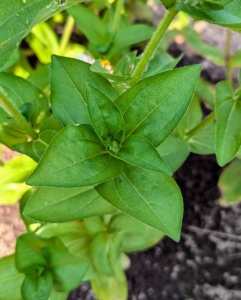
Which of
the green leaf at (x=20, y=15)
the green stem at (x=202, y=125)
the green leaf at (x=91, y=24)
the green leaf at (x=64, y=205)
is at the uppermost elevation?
the green leaf at (x=20, y=15)

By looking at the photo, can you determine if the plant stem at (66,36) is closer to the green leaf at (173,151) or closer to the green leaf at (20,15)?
the green leaf at (173,151)

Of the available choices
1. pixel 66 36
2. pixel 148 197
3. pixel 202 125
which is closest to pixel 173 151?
pixel 202 125

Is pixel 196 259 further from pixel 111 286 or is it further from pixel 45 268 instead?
pixel 45 268

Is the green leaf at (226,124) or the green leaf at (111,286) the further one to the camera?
the green leaf at (111,286)

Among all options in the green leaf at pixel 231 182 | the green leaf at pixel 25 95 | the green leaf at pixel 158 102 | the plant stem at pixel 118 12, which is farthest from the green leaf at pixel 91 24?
the green leaf at pixel 231 182

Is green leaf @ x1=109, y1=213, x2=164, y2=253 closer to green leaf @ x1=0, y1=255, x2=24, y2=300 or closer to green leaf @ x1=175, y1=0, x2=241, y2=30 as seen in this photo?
green leaf @ x1=0, y1=255, x2=24, y2=300

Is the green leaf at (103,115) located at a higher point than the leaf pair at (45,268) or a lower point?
higher

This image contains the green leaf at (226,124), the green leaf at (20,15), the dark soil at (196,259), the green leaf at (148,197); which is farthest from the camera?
the dark soil at (196,259)
